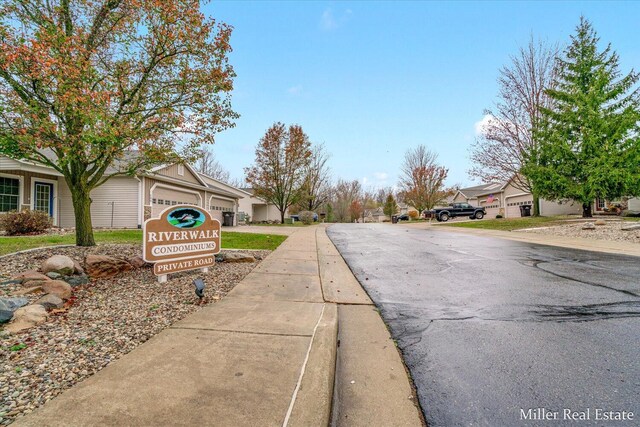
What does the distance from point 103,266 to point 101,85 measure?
13.2 ft

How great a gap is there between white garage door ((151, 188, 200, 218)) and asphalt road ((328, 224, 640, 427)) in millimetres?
15757

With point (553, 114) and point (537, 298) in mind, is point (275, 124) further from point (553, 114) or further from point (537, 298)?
point (537, 298)

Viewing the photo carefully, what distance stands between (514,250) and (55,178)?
21.5 metres

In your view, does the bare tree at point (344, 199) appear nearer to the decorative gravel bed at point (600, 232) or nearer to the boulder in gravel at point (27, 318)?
the decorative gravel bed at point (600, 232)

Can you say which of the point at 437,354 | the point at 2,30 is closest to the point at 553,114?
the point at 437,354

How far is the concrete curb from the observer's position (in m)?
1.96

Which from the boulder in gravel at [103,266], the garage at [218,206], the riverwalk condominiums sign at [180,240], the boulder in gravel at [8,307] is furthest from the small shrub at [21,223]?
the garage at [218,206]

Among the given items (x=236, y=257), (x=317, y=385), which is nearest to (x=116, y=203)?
(x=236, y=257)

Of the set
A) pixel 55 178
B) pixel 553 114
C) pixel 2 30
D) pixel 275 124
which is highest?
pixel 275 124

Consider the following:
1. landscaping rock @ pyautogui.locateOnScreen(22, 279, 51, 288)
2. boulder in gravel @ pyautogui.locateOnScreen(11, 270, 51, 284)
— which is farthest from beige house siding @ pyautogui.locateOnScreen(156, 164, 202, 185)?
landscaping rock @ pyautogui.locateOnScreen(22, 279, 51, 288)

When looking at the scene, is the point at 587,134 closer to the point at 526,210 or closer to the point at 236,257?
the point at 526,210

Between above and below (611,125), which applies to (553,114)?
above

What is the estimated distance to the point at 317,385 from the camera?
91.4 inches

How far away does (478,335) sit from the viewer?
3330mm
